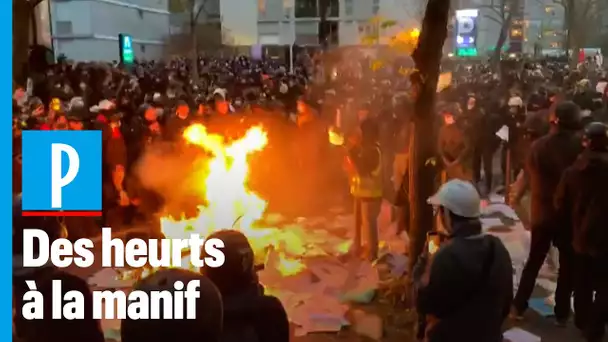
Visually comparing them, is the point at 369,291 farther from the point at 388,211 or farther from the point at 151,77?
the point at 151,77

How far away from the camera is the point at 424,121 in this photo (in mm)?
3875

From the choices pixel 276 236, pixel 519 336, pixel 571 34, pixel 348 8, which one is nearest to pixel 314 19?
pixel 348 8

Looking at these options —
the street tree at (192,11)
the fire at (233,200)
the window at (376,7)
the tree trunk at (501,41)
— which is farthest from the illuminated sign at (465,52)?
the street tree at (192,11)

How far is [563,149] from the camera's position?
3.77 meters

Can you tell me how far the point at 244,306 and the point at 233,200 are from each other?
232 centimetres

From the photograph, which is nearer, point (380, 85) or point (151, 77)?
point (151, 77)

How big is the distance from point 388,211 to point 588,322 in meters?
1.91

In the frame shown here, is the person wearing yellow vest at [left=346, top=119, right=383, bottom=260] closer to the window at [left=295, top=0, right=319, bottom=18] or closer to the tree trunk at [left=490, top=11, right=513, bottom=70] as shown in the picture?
the window at [left=295, top=0, right=319, bottom=18]

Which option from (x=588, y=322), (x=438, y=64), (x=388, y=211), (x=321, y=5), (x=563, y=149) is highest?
(x=321, y=5)

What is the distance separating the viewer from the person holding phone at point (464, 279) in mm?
2420

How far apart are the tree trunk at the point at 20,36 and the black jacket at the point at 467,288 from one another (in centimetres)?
201

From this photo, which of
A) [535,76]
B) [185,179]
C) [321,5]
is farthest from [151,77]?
[535,76]

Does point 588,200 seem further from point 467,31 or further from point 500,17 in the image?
point 500,17

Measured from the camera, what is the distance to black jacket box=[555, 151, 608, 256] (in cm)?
346
